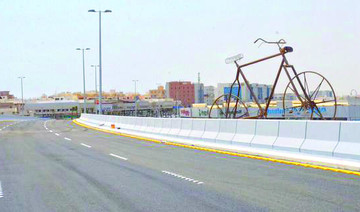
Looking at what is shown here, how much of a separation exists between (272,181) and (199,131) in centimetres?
1093

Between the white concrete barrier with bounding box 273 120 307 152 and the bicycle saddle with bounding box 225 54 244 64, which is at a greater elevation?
the bicycle saddle with bounding box 225 54 244 64

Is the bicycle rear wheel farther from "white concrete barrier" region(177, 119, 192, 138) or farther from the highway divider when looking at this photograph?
the highway divider

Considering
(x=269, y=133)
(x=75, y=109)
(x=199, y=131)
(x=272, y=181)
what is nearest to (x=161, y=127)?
(x=199, y=131)

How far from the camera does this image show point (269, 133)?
1521cm

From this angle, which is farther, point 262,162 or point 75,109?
point 75,109

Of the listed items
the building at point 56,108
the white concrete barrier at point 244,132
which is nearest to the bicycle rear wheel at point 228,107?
the white concrete barrier at point 244,132

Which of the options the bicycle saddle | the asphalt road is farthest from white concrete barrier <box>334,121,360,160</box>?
the bicycle saddle

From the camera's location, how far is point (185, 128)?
21859 mm

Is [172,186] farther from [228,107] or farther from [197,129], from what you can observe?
[228,107]

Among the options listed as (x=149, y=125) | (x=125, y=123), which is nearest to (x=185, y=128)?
(x=149, y=125)

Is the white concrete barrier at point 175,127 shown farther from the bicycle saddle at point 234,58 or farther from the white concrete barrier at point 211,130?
the bicycle saddle at point 234,58

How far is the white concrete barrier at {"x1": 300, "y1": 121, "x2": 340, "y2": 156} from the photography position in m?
12.2

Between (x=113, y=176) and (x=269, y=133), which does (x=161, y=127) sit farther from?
(x=113, y=176)

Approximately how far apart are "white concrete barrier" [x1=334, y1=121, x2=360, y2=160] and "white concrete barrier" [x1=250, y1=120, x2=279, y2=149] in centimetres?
308
